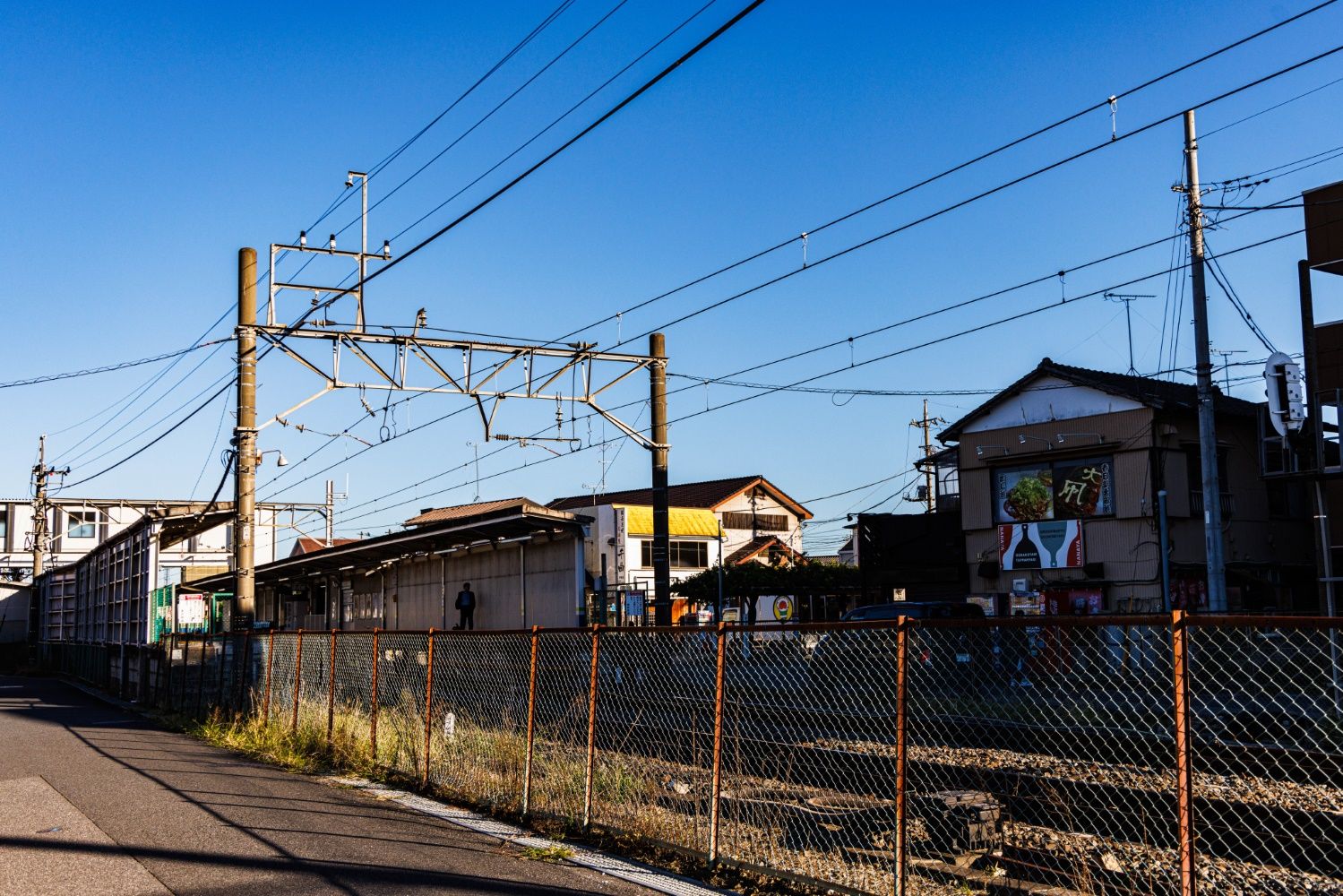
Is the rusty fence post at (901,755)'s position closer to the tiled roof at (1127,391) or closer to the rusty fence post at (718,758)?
the rusty fence post at (718,758)

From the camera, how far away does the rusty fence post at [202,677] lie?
18.4 meters

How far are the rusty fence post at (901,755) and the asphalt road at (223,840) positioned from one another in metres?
1.65

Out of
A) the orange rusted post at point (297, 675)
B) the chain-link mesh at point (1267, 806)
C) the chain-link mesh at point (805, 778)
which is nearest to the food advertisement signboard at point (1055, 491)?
the chain-link mesh at point (1267, 806)

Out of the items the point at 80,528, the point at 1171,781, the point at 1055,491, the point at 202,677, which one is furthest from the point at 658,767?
the point at 80,528

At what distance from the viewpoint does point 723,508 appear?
6100 centimetres

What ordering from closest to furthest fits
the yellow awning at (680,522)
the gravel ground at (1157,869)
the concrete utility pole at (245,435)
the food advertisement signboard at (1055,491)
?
the gravel ground at (1157,869), the concrete utility pole at (245,435), the food advertisement signboard at (1055,491), the yellow awning at (680,522)

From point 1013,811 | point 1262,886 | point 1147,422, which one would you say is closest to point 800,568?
point 1147,422

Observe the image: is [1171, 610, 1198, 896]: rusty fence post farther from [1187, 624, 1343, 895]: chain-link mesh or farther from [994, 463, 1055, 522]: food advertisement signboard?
[994, 463, 1055, 522]: food advertisement signboard

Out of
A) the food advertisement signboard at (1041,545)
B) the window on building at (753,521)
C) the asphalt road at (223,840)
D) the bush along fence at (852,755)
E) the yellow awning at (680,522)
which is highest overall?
the window on building at (753,521)

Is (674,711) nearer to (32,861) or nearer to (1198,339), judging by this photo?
(32,861)

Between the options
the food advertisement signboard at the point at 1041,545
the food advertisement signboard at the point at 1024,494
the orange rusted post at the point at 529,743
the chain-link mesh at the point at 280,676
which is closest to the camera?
the orange rusted post at the point at 529,743

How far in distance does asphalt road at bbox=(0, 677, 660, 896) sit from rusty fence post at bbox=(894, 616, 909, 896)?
165 centimetres

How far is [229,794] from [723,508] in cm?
5089

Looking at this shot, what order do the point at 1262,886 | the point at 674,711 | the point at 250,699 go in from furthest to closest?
the point at 250,699 < the point at 674,711 < the point at 1262,886
